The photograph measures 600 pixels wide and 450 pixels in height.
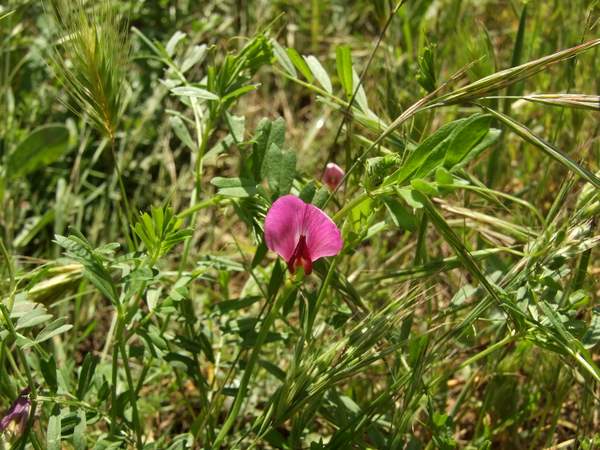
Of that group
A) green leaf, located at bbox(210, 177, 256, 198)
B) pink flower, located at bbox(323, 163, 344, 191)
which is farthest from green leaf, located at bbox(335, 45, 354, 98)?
green leaf, located at bbox(210, 177, 256, 198)

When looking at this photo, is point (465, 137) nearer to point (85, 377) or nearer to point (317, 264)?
point (317, 264)

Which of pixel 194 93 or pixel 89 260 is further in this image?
pixel 194 93

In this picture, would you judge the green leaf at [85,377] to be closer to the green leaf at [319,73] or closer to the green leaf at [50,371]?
the green leaf at [50,371]

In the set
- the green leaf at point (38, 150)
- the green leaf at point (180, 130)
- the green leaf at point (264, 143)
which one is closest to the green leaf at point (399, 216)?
the green leaf at point (264, 143)

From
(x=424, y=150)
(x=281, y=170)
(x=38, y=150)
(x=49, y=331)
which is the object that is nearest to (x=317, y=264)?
(x=281, y=170)

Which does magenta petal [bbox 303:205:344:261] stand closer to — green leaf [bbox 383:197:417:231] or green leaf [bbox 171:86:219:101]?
green leaf [bbox 383:197:417:231]

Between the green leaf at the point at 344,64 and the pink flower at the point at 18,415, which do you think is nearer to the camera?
the pink flower at the point at 18,415
